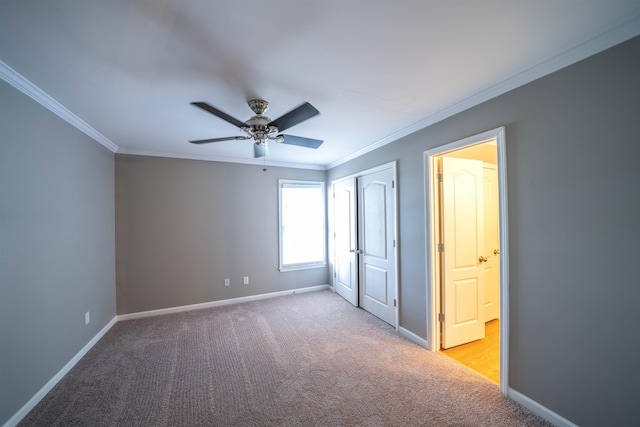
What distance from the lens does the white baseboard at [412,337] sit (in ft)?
8.95

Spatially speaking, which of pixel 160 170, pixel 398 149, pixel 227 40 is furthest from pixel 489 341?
pixel 160 170

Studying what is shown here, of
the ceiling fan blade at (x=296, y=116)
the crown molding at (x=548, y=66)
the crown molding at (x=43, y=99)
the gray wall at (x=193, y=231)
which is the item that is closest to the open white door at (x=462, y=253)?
the crown molding at (x=548, y=66)

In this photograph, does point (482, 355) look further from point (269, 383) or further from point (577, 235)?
point (269, 383)

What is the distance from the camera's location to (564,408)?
1648 mm

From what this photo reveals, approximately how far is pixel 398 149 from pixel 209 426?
3.28 m

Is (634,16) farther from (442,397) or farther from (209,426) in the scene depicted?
(209,426)

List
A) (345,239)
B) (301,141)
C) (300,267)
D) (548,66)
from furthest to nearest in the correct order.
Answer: (300,267) < (345,239) < (301,141) < (548,66)

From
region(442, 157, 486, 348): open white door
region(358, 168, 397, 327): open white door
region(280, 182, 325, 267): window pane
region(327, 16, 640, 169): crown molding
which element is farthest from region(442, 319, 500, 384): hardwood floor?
region(280, 182, 325, 267): window pane

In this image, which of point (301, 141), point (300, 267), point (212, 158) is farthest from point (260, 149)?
point (300, 267)

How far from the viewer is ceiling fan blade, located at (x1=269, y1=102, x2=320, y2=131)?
174 cm

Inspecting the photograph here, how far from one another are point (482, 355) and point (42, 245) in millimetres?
4406

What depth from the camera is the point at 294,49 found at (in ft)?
4.95

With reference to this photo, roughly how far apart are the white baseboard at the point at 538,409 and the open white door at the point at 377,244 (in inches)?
53.5

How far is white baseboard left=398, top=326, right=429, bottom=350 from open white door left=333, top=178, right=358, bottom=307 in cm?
102
